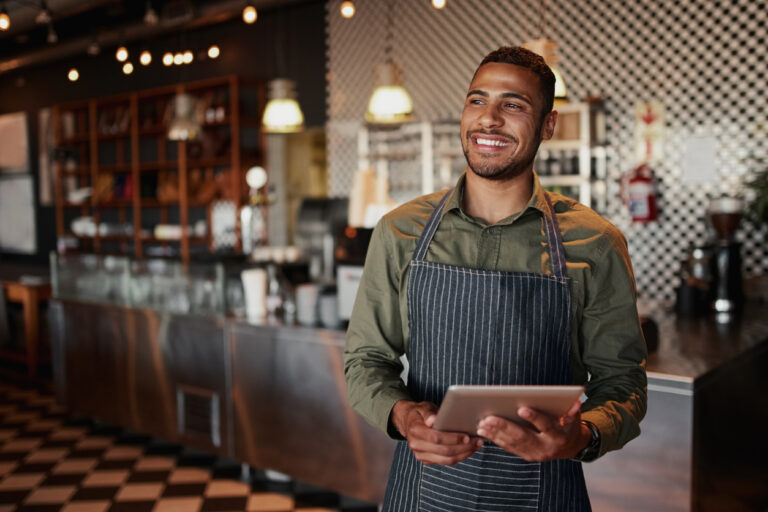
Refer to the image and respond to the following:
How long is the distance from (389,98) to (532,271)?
3.00 meters

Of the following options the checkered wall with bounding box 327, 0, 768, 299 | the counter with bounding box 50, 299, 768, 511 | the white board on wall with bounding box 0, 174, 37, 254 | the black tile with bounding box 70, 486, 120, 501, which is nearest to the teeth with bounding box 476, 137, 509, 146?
the counter with bounding box 50, 299, 768, 511

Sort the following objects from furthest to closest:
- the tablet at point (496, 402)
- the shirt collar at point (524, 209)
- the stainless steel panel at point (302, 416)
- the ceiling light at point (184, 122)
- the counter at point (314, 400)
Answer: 1. the ceiling light at point (184, 122)
2. the stainless steel panel at point (302, 416)
3. the counter at point (314, 400)
4. the shirt collar at point (524, 209)
5. the tablet at point (496, 402)

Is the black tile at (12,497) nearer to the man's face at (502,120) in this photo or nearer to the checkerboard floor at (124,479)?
the checkerboard floor at (124,479)

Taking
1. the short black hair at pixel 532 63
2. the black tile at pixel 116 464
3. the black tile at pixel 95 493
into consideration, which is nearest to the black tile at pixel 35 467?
the black tile at pixel 116 464

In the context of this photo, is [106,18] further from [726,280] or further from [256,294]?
[726,280]

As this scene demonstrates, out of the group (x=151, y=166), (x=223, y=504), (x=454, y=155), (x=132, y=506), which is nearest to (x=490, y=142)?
(x=223, y=504)

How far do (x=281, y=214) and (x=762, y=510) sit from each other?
5646 mm

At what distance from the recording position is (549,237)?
4.88 ft

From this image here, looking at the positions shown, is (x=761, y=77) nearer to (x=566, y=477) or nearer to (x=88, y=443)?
(x=566, y=477)

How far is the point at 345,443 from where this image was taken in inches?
140

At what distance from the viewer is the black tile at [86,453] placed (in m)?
4.51

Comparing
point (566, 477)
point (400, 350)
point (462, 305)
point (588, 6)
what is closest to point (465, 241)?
point (462, 305)

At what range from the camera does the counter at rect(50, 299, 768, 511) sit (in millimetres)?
2559

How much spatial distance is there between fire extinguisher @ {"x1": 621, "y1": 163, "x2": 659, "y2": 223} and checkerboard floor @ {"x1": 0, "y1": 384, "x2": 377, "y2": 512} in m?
2.88
